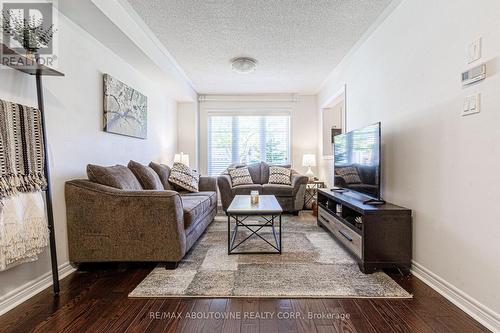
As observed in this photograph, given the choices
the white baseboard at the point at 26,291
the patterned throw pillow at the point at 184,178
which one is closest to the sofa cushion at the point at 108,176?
the white baseboard at the point at 26,291

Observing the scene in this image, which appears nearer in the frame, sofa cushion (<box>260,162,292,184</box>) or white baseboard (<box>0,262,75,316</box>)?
white baseboard (<box>0,262,75,316</box>)

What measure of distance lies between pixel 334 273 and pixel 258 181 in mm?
3220

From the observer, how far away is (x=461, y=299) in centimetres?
170

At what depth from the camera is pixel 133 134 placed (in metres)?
3.57

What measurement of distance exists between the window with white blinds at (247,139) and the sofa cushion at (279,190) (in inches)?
48.7

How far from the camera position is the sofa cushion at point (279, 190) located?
15.2 feet

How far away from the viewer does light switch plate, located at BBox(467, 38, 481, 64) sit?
159cm

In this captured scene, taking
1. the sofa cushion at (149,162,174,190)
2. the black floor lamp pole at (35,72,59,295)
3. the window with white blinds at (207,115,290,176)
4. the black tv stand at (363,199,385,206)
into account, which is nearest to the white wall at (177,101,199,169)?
the window with white blinds at (207,115,290,176)

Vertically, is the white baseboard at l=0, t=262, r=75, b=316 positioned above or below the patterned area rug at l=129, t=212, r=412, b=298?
above

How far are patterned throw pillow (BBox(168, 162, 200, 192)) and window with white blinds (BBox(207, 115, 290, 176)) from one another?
179cm

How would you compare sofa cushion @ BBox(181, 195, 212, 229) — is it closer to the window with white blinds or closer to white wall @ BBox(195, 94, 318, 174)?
the window with white blinds

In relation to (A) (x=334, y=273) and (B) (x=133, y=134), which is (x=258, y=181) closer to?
(B) (x=133, y=134)

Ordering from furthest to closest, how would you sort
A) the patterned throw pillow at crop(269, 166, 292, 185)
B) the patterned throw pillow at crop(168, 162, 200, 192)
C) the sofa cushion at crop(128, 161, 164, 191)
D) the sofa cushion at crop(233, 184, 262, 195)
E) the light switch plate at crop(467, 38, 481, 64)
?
the patterned throw pillow at crop(269, 166, 292, 185), the sofa cushion at crop(233, 184, 262, 195), the patterned throw pillow at crop(168, 162, 200, 192), the sofa cushion at crop(128, 161, 164, 191), the light switch plate at crop(467, 38, 481, 64)

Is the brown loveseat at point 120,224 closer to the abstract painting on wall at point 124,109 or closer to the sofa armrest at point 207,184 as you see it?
the abstract painting on wall at point 124,109
